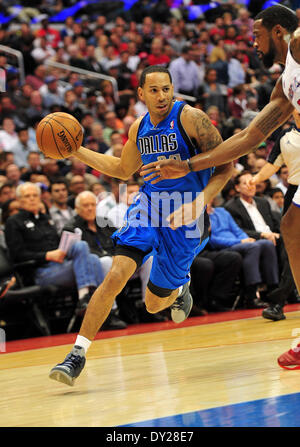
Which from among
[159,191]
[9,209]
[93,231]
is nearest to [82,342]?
[159,191]

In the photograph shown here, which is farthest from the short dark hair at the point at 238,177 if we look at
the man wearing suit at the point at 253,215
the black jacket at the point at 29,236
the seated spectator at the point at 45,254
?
the black jacket at the point at 29,236

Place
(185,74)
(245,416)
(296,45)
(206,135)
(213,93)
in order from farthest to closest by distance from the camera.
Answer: (185,74), (213,93), (206,135), (296,45), (245,416)

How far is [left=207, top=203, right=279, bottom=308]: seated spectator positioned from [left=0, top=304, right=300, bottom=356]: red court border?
35 cm

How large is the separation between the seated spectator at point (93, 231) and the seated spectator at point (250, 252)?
145 centimetres

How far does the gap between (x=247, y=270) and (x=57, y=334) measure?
250 centimetres

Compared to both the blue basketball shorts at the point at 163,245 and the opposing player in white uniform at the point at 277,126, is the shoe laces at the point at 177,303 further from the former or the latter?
the opposing player in white uniform at the point at 277,126

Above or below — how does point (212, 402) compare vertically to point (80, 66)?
above

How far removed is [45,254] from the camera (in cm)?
766

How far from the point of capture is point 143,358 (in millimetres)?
5230

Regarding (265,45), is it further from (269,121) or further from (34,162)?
(34,162)

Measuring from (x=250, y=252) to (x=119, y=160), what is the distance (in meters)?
4.12
